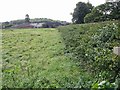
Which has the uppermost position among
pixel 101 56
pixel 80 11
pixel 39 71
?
pixel 101 56

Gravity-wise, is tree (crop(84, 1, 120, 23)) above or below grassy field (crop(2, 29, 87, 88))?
above

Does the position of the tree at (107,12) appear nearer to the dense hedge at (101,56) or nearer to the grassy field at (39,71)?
the grassy field at (39,71)

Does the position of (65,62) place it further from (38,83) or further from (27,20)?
(27,20)

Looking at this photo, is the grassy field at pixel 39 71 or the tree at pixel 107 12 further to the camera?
the tree at pixel 107 12

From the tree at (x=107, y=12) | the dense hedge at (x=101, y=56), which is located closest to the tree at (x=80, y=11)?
the tree at (x=107, y=12)

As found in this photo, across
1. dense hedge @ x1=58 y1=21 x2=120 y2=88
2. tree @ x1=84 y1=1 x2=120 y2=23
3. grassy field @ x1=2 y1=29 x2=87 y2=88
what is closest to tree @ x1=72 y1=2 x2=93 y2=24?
tree @ x1=84 y1=1 x2=120 y2=23

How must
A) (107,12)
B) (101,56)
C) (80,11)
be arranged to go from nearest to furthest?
(101,56)
(107,12)
(80,11)

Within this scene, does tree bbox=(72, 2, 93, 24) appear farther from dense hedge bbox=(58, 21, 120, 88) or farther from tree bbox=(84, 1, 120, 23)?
dense hedge bbox=(58, 21, 120, 88)

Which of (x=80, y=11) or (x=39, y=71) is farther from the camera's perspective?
(x=80, y=11)

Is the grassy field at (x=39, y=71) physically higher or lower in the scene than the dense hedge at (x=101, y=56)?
lower

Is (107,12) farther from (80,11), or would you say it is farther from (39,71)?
(39,71)

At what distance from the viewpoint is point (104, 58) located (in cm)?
624

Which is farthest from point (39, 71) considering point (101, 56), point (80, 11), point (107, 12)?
point (80, 11)

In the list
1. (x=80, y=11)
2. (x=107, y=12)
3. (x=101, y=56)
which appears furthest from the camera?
(x=80, y=11)
